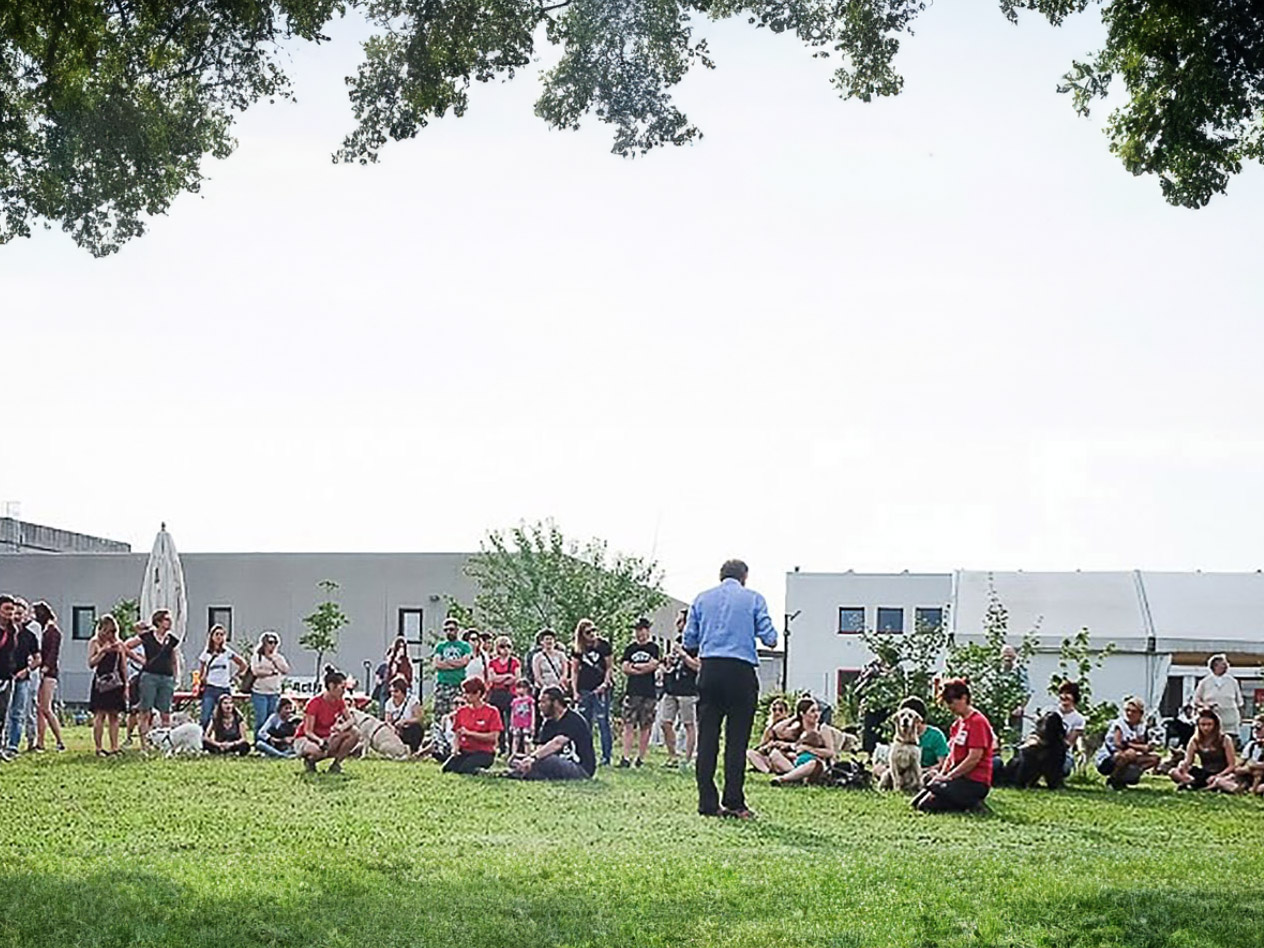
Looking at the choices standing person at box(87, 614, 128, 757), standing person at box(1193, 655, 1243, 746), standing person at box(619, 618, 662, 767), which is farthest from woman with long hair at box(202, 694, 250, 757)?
standing person at box(1193, 655, 1243, 746)

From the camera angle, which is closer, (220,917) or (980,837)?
(220,917)

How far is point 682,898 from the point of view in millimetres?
7566

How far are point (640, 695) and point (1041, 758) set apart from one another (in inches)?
153

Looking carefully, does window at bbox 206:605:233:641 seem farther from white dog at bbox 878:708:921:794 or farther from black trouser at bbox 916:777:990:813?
black trouser at bbox 916:777:990:813

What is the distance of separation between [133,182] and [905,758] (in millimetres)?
7624

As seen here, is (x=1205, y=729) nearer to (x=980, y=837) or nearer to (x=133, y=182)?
(x=980, y=837)

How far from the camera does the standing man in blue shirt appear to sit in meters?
11.5

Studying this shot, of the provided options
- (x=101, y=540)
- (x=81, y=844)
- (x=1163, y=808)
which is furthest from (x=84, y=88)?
(x=101, y=540)

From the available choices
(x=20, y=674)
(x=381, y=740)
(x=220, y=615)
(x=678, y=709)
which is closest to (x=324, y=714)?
(x=381, y=740)

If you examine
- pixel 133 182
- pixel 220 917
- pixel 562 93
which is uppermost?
pixel 562 93

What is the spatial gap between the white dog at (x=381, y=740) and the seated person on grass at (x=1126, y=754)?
699 centimetres

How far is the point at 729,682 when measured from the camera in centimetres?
1153

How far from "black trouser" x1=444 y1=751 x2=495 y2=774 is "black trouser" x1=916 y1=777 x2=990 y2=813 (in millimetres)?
4274

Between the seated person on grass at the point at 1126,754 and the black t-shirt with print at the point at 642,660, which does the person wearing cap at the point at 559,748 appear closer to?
the black t-shirt with print at the point at 642,660
